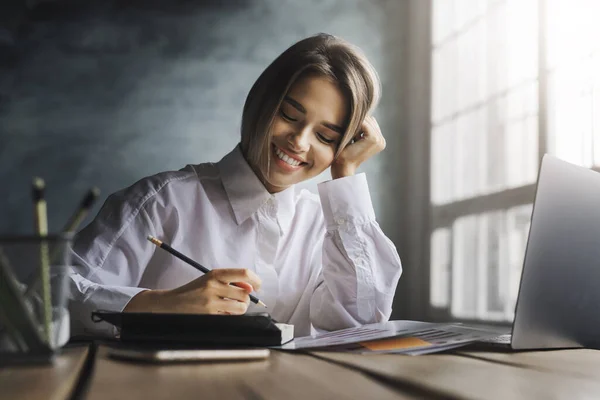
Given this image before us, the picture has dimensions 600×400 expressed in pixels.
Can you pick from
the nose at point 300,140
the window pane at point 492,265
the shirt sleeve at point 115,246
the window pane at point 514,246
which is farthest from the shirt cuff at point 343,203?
the window pane at point 492,265

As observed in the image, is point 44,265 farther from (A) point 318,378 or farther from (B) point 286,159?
(B) point 286,159

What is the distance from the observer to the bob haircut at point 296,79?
1671 mm

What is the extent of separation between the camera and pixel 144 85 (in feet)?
13.2

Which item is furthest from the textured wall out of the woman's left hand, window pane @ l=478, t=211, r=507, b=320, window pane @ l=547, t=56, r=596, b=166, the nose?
the nose

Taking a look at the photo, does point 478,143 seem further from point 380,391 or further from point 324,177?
point 380,391

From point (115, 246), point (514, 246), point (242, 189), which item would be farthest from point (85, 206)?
point (514, 246)

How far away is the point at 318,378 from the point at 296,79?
1196mm

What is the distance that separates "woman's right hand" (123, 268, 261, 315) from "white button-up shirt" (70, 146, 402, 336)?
36cm

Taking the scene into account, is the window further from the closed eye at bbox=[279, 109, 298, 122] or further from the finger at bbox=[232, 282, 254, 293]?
the finger at bbox=[232, 282, 254, 293]

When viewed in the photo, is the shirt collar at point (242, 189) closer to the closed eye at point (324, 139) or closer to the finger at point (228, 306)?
the closed eye at point (324, 139)

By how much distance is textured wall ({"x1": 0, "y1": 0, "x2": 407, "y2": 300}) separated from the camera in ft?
12.7

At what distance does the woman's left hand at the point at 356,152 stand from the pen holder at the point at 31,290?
1.21 meters

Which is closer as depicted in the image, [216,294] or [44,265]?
[44,265]

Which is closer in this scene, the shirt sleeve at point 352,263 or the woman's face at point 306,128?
the shirt sleeve at point 352,263
